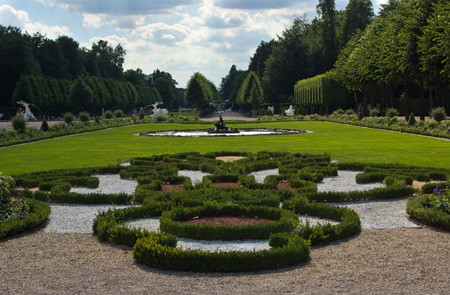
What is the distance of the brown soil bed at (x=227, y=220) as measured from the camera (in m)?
7.21

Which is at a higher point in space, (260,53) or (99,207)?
(260,53)

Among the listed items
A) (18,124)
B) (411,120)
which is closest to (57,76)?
(18,124)

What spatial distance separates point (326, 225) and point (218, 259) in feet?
5.60

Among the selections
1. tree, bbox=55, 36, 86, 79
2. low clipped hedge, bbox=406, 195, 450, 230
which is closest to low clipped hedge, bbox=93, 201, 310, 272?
low clipped hedge, bbox=406, 195, 450, 230

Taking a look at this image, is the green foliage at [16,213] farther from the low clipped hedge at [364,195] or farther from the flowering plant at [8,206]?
the low clipped hedge at [364,195]

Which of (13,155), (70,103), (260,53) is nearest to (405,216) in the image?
(13,155)

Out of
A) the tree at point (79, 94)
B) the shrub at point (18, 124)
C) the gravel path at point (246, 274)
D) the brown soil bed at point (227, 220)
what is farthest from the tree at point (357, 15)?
the gravel path at point (246, 274)

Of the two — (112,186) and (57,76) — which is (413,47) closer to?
(112,186)

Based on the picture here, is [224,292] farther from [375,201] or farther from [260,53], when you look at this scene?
[260,53]

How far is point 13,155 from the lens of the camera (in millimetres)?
17609

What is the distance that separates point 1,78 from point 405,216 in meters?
74.9

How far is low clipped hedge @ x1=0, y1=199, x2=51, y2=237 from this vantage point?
6.73 meters

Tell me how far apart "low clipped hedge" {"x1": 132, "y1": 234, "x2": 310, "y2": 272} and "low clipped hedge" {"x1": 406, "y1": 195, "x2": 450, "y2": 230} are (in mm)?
2421

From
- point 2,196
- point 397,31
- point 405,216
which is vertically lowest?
point 405,216
